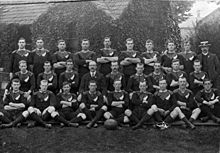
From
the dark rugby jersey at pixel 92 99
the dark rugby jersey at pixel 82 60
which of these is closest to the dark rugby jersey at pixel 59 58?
the dark rugby jersey at pixel 82 60

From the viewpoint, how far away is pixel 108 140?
16.3ft

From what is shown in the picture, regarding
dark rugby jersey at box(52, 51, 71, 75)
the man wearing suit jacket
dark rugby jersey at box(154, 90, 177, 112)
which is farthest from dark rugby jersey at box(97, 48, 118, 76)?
the man wearing suit jacket

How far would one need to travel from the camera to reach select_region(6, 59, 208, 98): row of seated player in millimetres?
5871

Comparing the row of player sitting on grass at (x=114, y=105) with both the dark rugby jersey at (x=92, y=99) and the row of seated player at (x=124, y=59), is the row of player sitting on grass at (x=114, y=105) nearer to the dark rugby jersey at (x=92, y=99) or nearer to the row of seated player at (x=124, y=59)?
the dark rugby jersey at (x=92, y=99)

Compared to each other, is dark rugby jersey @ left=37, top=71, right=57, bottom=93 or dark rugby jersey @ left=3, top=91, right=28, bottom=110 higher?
dark rugby jersey @ left=37, top=71, right=57, bottom=93

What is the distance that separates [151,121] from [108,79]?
3.51 feet

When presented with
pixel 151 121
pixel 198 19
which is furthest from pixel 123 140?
pixel 198 19

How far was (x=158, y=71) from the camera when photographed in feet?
19.3

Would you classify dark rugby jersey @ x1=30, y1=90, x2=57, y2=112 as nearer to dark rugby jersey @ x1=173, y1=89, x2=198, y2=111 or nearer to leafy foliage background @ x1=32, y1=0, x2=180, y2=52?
leafy foliage background @ x1=32, y1=0, x2=180, y2=52

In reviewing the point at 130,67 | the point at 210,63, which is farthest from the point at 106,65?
the point at 210,63

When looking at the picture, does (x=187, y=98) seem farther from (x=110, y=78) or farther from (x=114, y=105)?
(x=110, y=78)

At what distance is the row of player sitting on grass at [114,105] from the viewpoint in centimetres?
555

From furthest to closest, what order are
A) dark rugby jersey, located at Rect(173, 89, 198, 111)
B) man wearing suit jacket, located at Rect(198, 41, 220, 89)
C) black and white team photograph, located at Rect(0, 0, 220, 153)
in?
man wearing suit jacket, located at Rect(198, 41, 220, 89), dark rugby jersey, located at Rect(173, 89, 198, 111), black and white team photograph, located at Rect(0, 0, 220, 153)

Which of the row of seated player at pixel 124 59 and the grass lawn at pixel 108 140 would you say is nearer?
the grass lawn at pixel 108 140
